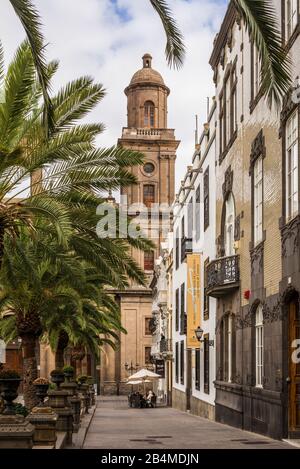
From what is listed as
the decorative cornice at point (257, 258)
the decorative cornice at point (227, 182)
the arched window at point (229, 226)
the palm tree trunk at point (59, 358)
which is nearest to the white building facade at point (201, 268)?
the arched window at point (229, 226)

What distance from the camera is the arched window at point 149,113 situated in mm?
75688

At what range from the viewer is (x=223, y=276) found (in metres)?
27.4

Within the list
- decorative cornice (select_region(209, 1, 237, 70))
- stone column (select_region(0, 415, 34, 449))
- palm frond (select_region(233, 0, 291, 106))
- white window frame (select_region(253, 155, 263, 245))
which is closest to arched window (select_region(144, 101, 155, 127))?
decorative cornice (select_region(209, 1, 237, 70))

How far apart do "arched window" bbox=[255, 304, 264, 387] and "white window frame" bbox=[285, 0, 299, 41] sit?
298 inches

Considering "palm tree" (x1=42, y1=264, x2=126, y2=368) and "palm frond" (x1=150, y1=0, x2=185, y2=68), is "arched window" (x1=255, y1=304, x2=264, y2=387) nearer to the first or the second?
"palm tree" (x1=42, y1=264, x2=126, y2=368)

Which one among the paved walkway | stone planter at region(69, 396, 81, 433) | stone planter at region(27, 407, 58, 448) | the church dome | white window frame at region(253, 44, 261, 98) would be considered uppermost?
the church dome

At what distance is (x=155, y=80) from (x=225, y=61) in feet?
152

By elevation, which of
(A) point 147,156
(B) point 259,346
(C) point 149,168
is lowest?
(B) point 259,346

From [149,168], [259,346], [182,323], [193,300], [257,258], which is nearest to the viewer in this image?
[257,258]

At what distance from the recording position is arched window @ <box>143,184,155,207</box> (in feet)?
248

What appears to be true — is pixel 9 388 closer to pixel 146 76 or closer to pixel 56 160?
pixel 56 160

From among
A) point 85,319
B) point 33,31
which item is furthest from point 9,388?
point 85,319

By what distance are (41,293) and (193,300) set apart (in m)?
12.5
